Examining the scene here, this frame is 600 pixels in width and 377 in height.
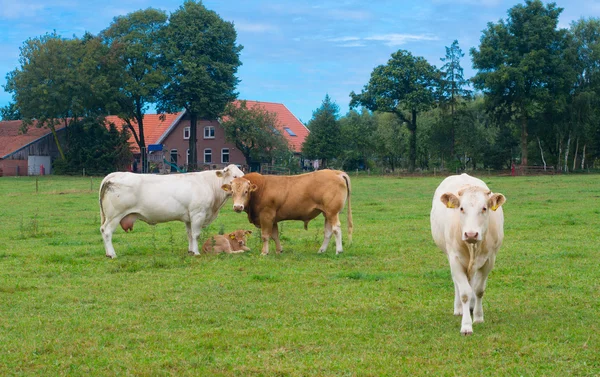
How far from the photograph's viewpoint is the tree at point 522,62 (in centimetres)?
6181

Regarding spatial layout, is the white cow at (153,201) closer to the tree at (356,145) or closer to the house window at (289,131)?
the tree at (356,145)

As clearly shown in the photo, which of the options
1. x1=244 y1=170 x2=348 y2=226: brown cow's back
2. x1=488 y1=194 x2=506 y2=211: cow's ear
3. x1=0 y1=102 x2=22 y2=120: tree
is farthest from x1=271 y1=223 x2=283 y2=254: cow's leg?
x1=0 y1=102 x2=22 y2=120: tree

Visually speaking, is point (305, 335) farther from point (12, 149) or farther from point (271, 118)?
point (12, 149)

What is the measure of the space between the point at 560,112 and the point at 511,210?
4351 cm

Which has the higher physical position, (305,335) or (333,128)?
(333,128)

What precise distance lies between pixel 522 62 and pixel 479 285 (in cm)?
5861

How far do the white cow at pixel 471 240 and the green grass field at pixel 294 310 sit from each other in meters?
0.32

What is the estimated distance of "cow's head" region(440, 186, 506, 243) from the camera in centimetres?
701

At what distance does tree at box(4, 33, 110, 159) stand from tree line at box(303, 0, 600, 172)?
21.9 metres

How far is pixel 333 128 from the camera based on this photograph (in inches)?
2736

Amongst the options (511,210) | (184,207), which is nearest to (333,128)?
(511,210)

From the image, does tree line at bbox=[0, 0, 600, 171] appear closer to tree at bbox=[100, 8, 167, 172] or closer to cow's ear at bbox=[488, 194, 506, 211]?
tree at bbox=[100, 8, 167, 172]

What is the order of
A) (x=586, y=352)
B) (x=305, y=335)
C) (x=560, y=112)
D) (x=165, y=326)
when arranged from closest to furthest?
(x=586, y=352)
(x=305, y=335)
(x=165, y=326)
(x=560, y=112)

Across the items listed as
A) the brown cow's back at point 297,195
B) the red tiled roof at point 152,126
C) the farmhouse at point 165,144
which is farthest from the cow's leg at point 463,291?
the red tiled roof at point 152,126
